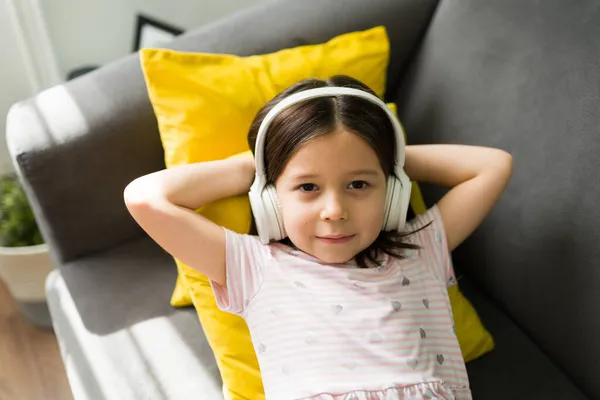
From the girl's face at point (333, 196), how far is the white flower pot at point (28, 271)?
82cm

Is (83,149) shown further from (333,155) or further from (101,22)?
(101,22)

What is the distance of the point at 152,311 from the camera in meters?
1.16

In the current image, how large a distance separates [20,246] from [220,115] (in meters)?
0.74

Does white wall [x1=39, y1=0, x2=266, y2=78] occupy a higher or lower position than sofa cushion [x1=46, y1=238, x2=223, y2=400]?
higher

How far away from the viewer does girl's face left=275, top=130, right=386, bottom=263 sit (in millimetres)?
902

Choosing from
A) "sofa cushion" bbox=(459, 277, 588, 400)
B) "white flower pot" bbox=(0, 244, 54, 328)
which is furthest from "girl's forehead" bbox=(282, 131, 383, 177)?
"white flower pot" bbox=(0, 244, 54, 328)

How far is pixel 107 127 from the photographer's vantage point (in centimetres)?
113

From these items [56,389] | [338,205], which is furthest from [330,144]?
[56,389]

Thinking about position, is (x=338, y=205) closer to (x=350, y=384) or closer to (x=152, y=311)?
(x=350, y=384)

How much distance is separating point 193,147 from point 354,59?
409 mm

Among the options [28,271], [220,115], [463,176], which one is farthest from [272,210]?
[28,271]

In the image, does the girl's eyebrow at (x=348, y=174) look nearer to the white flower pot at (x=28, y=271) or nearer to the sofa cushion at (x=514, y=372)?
the sofa cushion at (x=514, y=372)

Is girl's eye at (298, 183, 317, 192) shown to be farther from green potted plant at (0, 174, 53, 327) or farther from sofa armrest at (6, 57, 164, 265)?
green potted plant at (0, 174, 53, 327)

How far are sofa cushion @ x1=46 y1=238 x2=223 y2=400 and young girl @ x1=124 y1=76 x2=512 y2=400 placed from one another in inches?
7.3
